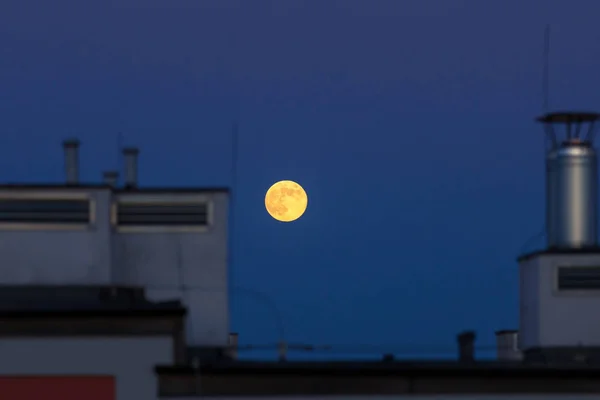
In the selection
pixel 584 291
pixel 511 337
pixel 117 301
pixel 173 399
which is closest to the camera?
pixel 173 399

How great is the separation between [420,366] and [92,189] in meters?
9.02

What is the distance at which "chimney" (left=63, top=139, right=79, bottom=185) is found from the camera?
1391 inches

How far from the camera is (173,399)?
1079 inches

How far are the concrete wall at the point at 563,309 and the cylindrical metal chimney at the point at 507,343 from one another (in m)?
4.10

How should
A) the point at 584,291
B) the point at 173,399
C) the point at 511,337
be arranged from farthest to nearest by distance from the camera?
the point at 511,337 → the point at 584,291 → the point at 173,399

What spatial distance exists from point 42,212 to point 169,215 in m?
3.48

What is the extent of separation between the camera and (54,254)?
32.6 m

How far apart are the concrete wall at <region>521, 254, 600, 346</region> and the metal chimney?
2.93 feet

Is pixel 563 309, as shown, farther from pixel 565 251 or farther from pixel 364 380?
pixel 364 380

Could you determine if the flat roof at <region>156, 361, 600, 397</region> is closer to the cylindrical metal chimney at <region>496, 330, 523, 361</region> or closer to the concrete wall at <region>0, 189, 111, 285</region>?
the concrete wall at <region>0, 189, 111, 285</region>

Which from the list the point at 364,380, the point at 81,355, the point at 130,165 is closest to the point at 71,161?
the point at 130,165

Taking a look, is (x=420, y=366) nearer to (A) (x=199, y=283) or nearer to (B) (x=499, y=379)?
(B) (x=499, y=379)

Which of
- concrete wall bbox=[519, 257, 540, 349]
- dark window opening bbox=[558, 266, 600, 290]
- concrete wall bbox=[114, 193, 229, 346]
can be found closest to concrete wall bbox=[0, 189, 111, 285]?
concrete wall bbox=[114, 193, 229, 346]

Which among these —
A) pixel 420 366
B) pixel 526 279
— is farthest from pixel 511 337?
pixel 420 366
